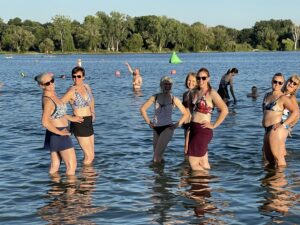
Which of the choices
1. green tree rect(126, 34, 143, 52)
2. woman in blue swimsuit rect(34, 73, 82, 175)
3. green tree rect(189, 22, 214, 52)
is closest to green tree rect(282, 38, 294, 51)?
green tree rect(189, 22, 214, 52)

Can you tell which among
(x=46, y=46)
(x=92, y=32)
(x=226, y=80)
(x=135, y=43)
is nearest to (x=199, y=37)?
(x=135, y=43)

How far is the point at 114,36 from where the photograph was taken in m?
154

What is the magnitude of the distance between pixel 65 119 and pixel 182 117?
2231mm

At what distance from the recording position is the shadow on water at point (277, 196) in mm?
7719

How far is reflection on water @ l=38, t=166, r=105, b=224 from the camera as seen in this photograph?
7.70 meters

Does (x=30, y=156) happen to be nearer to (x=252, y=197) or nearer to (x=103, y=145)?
(x=103, y=145)

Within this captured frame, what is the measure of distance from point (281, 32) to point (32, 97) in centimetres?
17339

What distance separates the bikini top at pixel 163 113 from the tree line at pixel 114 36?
134968 millimetres

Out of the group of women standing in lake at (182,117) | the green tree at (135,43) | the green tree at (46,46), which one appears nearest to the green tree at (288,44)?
the green tree at (135,43)

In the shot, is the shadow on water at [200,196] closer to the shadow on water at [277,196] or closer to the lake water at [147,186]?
the lake water at [147,186]

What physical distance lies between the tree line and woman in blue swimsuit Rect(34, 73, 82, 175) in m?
136

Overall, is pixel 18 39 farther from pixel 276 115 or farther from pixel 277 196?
pixel 277 196

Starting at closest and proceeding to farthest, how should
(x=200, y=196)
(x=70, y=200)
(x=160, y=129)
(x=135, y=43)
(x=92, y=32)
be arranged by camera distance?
(x=70, y=200)
(x=200, y=196)
(x=160, y=129)
(x=92, y=32)
(x=135, y=43)

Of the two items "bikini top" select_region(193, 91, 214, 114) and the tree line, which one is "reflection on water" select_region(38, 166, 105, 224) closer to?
"bikini top" select_region(193, 91, 214, 114)
